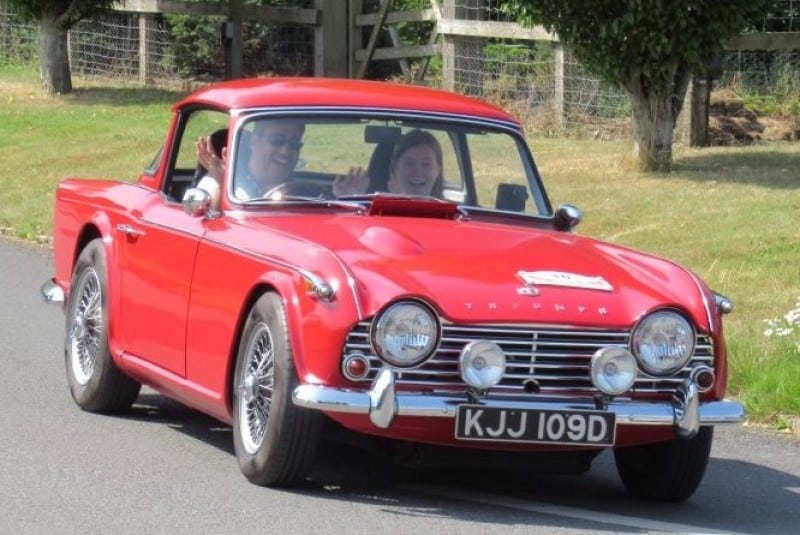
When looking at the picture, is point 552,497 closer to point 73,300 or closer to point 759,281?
point 73,300

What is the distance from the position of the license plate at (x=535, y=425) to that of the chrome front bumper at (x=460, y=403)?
0.03 metres

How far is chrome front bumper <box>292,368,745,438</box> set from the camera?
6594 mm

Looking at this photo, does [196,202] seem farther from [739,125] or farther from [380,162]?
[739,125]

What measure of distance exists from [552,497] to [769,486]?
1044mm

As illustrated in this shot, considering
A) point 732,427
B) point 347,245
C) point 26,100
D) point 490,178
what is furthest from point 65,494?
point 26,100

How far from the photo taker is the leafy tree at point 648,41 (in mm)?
16344

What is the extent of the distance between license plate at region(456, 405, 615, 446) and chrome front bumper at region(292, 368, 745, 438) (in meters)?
0.03

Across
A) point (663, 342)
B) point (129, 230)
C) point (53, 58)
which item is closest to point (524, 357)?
point (663, 342)

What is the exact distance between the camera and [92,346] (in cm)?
894

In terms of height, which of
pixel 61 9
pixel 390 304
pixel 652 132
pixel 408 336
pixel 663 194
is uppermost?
pixel 61 9

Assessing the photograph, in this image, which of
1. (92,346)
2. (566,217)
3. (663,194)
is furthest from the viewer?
(663,194)

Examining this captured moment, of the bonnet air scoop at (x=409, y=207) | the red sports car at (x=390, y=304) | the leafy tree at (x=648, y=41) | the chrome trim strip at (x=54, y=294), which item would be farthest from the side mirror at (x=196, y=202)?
the leafy tree at (x=648, y=41)

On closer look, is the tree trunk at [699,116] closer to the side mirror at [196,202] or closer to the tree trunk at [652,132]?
the tree trunk at [652,132]

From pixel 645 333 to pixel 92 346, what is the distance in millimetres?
3128
